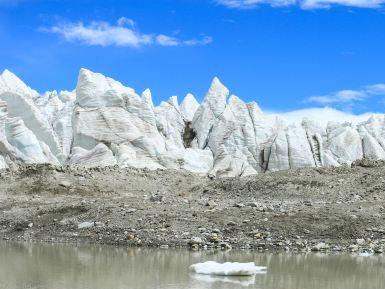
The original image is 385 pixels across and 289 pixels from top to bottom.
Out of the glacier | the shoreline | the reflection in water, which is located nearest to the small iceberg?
the reflection in water

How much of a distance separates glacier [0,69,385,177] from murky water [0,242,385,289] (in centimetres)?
2002

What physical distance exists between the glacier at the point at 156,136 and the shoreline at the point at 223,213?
1036 centimetres

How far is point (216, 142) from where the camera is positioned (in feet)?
168

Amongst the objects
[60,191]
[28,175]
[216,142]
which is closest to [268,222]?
[60,191]

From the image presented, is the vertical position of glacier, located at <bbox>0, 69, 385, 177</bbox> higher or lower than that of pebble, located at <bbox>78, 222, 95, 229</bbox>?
higher

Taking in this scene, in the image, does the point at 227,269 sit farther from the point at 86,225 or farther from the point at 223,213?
the point at 86,225

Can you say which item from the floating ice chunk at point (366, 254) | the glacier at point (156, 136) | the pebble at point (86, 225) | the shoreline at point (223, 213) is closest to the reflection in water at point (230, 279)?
the shoreline at point (223, 213)

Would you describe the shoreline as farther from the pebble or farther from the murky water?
the murky water

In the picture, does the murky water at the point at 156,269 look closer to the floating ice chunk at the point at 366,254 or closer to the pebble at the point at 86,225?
the floating ice chunk at the point at 366,254

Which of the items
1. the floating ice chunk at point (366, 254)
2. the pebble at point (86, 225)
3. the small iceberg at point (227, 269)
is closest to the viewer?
the small iceberg at point (227, 269)

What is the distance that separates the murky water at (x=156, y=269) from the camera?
13.5 meters

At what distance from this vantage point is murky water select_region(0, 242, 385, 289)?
13.5 m

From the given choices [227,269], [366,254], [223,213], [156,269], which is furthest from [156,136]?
[227,269]

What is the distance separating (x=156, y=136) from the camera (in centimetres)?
4550
